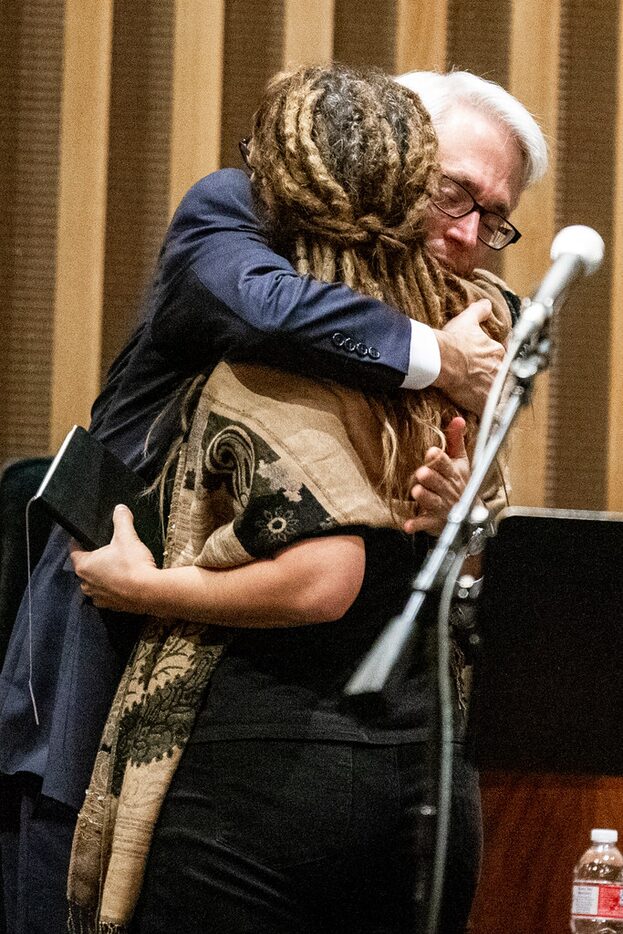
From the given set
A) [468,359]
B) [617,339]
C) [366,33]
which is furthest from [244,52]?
[468,359]

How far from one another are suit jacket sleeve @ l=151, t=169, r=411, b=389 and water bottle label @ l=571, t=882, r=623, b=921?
1.88 feet

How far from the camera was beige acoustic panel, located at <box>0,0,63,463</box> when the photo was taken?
2.20m

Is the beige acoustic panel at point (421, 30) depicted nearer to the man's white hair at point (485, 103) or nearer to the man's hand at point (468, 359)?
the man's white hair at point (485, 103)

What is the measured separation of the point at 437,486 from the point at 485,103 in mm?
467

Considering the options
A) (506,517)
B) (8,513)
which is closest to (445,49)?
(8,513)

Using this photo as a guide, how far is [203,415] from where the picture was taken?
115 centimetres

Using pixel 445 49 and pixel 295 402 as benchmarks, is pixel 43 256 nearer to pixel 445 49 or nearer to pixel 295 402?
pixel 445 49

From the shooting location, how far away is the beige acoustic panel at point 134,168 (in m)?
2.22

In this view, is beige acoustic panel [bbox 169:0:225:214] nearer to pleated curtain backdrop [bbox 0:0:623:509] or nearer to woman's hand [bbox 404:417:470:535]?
pleated curtain backdrop [bbox 0:0:623:509]

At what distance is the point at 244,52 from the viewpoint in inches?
88.0

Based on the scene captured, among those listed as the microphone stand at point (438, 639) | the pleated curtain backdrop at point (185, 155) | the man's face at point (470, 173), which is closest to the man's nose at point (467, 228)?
the man's face at point (470, 173)

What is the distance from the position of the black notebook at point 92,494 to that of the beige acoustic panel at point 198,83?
1.09m

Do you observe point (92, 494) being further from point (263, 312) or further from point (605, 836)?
point (605, 836)

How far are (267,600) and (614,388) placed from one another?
4.32 ft
